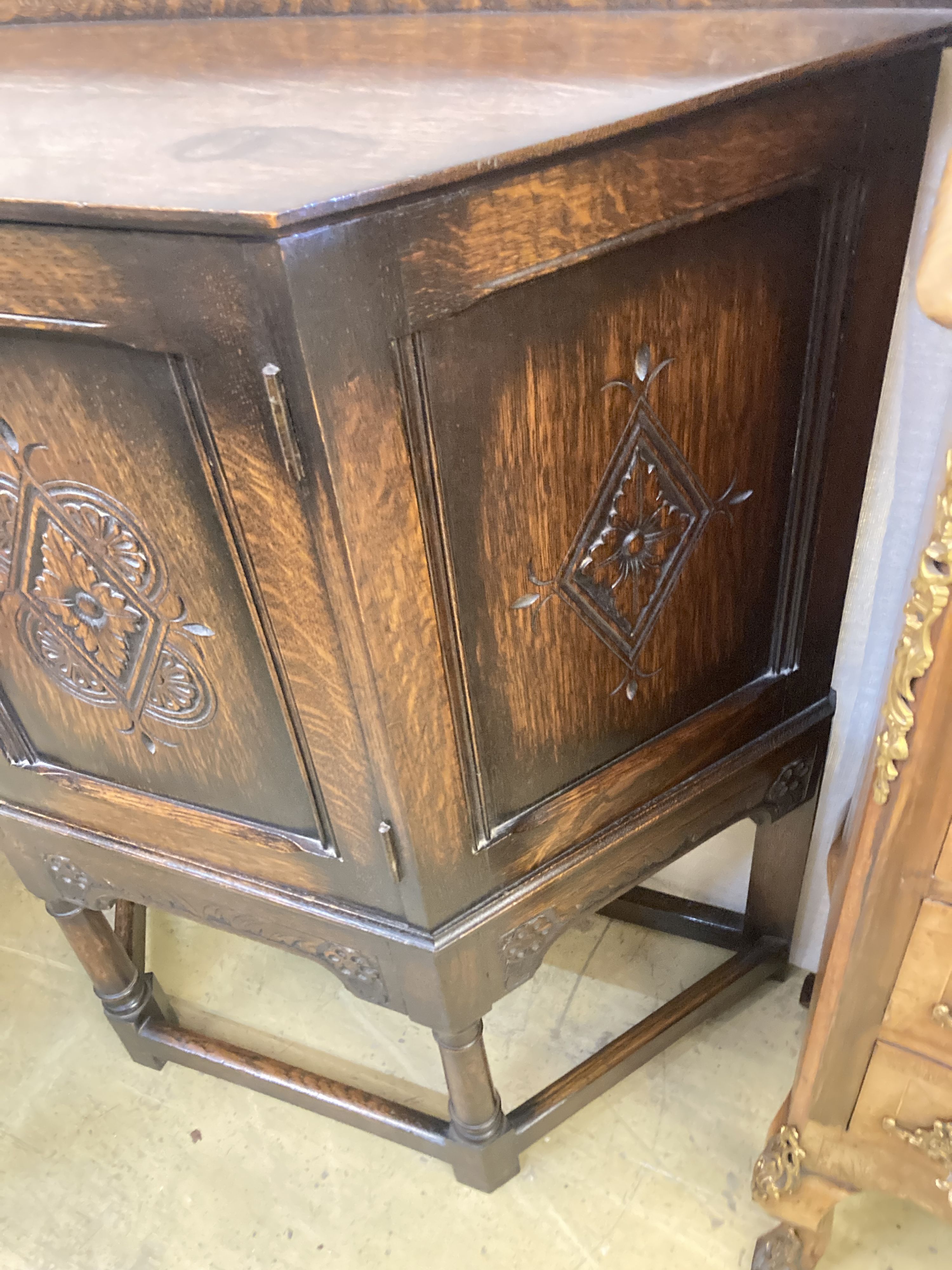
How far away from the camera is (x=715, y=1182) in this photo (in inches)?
40.8

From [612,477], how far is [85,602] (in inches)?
14.1

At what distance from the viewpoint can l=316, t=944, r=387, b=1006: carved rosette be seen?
30.5 inches

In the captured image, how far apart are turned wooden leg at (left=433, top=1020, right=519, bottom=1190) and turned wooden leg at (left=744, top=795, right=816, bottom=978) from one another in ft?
1.25

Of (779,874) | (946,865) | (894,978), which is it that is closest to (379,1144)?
(779,874)

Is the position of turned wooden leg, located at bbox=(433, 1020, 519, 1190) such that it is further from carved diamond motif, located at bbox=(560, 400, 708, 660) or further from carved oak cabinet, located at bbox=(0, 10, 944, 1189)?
carved diamond motif, located at bbox=(560, 400, 708, 660)

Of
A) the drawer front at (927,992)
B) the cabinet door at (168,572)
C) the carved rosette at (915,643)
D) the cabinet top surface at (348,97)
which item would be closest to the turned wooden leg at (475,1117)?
the cabinet door at (168,572)

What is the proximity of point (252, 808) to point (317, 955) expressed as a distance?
164mm

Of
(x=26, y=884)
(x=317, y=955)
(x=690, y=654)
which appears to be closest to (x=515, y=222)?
(x=690, y=654)

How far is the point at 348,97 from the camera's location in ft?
1.86

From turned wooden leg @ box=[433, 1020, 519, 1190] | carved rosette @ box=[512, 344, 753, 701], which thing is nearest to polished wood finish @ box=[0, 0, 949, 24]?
carved rosette @ box=[512, 344, 753, 701]

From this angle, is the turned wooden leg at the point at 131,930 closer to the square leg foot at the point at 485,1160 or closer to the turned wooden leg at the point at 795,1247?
the square leg foot at the point at 485,1160

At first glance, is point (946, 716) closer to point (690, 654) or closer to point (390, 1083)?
point (690, 654)

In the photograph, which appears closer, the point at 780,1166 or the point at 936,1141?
the point at 936,1141

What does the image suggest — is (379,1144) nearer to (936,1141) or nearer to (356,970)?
(356,970)
